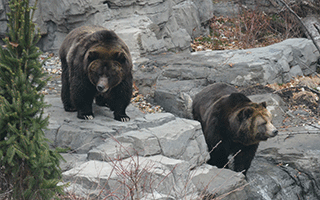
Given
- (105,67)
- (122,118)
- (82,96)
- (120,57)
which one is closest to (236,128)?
(122,118)

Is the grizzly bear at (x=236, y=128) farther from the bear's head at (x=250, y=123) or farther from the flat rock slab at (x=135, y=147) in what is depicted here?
the flat rock slab at (x=135, y=147)

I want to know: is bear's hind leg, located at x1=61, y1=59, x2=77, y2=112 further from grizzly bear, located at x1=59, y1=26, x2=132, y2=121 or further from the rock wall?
the rock wall

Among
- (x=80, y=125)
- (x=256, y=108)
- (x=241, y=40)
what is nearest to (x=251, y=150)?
(x=256, y=108)

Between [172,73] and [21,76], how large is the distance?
21.5ft

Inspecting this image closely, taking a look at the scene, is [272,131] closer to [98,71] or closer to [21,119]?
[98,71]

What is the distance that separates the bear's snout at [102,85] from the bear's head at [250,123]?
2187 mm

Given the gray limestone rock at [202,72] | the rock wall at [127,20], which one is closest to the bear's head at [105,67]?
the gray limestone rock at [202,72]

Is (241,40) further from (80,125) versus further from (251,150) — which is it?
(80,125)

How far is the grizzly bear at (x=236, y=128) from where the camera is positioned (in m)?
6.01

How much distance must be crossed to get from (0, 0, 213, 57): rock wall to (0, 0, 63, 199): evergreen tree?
23.0 ft

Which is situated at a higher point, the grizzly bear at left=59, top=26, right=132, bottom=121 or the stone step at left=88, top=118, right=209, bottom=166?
the grizzly bear at left=59, top=26, right=132, bottom=121

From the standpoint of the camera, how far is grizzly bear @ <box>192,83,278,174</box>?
19.7ft

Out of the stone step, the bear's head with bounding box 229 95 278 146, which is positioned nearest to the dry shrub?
the bear's head with bounding box 229 95 278 146

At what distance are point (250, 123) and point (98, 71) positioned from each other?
8.44ft
